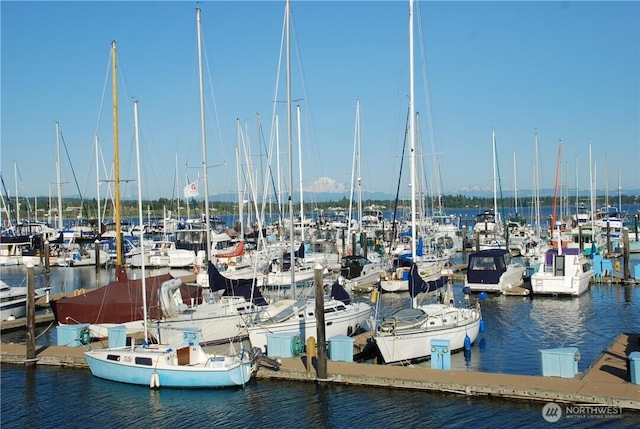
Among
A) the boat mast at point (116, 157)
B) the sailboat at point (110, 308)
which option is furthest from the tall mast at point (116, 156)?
the sailboat at point (110, 308)

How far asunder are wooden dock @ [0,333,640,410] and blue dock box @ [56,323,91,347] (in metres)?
9.36

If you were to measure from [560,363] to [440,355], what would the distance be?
12.6ft

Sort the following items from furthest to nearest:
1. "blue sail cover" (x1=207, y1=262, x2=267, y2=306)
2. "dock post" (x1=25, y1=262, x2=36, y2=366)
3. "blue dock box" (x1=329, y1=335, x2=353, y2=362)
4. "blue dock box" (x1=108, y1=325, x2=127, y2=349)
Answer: "blue sail cover" (x1=207, y1=262, x2=267, y2=306) < "blue dock box" (x1=108, y1=325, x2=127, y2=349) < "dock post" (x1=25, y1=262, x2=36, y2=366) < "blue dock box" (x1=329, y1=335, x2=353, y2=362)

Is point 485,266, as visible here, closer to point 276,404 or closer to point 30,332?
point 276,404

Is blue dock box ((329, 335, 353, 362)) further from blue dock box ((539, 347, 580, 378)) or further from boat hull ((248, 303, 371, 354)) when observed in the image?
blue dock box ((539, 347, 580, 378))

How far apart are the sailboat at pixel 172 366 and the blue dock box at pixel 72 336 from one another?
4653 millimetres

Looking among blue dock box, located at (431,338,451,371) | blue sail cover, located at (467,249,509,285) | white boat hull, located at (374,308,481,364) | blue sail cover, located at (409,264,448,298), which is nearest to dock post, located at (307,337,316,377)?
white boat hull, located at (374,308,481,364)

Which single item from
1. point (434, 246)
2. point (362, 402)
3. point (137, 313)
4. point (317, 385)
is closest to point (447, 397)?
point (362, 402)

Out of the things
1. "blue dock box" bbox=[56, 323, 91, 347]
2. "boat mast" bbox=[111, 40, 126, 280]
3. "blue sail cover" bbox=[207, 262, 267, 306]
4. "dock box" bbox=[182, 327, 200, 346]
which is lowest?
"blue dock box" bbox=[56, 323, 91, 347]

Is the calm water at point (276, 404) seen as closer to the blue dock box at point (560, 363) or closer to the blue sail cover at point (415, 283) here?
the blue dock box at point (560, 363)

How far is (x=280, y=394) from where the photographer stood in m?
21.4

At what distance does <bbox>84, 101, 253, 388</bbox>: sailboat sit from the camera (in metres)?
22.0

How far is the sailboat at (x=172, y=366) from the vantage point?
22.0 metres

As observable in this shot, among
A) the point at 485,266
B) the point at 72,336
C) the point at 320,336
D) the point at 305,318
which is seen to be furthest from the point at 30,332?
the point at 485,266
